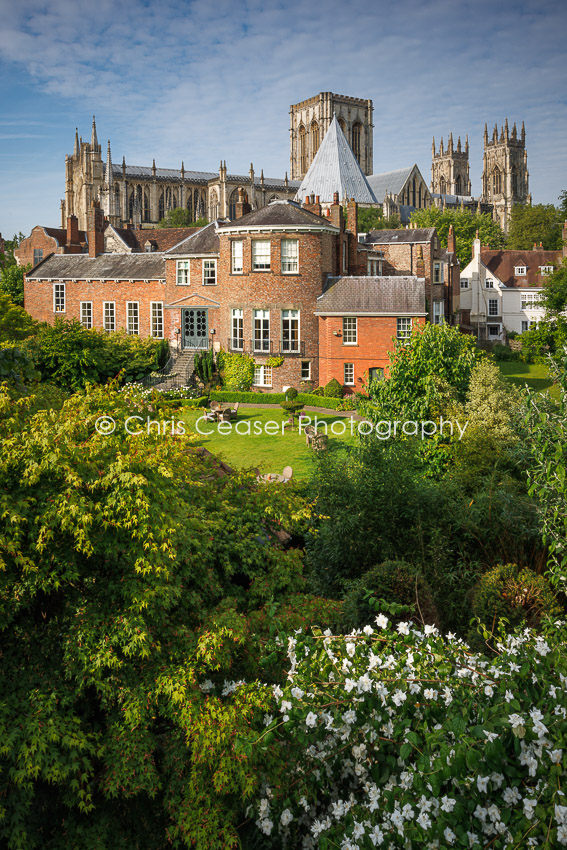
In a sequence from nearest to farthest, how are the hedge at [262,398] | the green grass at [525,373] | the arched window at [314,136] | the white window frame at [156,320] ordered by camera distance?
the hedge at [262,398] → the green grass at [525,373] → the white window frame at [156,320] → the arched window at [314,136]

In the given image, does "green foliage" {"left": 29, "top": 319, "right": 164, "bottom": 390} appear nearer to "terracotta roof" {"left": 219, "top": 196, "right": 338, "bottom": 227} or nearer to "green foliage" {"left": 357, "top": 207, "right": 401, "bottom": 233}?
"terracotta roof" {"left": 219, "top": 196, "right": 338, "bottom": 227}

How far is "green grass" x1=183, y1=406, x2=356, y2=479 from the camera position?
23.3 metres

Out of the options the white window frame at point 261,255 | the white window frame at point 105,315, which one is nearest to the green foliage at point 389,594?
the white window frame at point 261,255

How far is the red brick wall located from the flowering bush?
1224 inches

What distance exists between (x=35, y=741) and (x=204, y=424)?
2532 centimetres

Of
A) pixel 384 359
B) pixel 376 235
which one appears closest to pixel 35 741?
pixel 384 359

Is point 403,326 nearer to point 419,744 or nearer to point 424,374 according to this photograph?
point 424,374

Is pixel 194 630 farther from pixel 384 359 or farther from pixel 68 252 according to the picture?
pixel 68 252

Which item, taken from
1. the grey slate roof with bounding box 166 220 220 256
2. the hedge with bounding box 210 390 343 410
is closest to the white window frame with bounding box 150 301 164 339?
the grey slate roof with bounding box 166 220 220 256

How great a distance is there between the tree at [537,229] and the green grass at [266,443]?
68.3 m

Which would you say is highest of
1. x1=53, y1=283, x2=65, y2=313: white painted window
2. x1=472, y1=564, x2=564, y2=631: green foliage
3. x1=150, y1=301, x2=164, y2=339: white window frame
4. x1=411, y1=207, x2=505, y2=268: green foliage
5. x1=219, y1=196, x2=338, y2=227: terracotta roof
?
x1=411, y1=207, x2=505, y2=268: green foliage

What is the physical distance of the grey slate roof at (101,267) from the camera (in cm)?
4559

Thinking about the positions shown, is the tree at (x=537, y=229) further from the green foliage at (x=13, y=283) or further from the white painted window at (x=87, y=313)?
Result: the white painted window at (x=87, y=313)

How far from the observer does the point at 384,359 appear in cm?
3734
